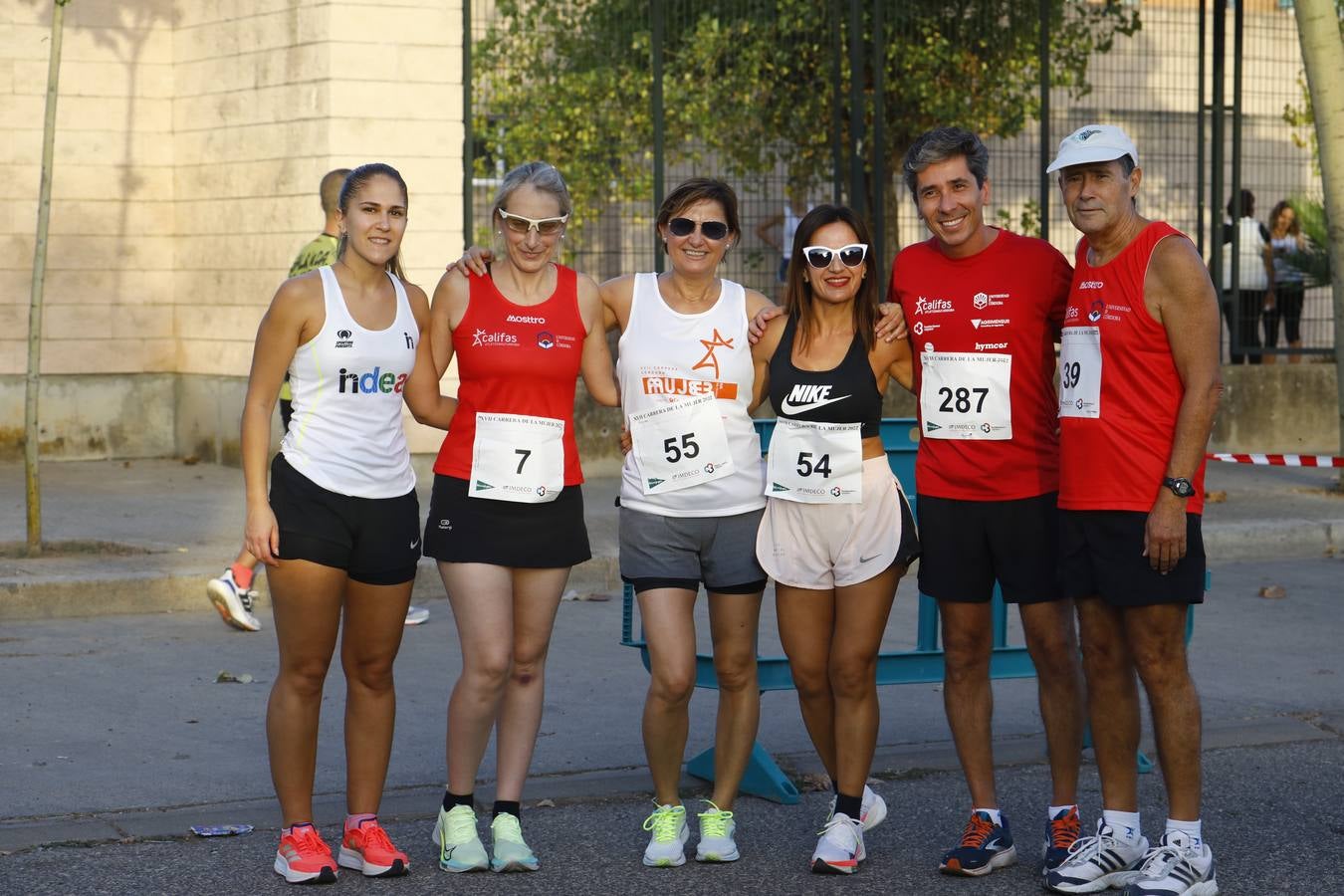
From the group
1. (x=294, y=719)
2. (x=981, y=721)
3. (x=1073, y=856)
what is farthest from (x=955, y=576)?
(x=294, y=719)

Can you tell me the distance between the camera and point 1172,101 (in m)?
15.9

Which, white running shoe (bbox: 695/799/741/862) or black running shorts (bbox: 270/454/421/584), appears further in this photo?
white running shoe (bbox: 695/799/741/862)

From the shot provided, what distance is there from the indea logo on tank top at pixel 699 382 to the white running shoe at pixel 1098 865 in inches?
62.4

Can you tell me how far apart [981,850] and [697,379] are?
155 centimetres

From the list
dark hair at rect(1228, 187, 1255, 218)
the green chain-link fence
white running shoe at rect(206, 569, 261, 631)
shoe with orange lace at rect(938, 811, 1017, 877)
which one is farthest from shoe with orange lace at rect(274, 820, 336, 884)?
dark hair at rect(1228, 187, 1255, 218)

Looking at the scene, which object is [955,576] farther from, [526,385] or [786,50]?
[786,50]

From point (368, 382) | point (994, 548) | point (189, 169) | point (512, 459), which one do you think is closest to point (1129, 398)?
point (994, 548)

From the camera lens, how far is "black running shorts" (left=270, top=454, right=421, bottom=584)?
4.92 metres

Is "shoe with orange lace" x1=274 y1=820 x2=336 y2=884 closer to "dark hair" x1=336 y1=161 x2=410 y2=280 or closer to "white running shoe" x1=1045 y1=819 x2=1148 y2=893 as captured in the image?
"dark hair" x1=336 y1=161 x2=410 y2=280

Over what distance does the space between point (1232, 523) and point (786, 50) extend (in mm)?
4892

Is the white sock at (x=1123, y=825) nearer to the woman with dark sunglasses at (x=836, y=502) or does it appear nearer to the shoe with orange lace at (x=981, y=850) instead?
the shoe with orange lace at (x=981, y=850)

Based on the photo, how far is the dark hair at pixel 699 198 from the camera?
5285 millimetres

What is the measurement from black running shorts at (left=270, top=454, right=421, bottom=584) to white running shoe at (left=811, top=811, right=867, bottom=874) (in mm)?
1403

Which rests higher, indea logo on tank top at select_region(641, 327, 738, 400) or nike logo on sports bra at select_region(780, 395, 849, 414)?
indea logo on tank top at select_region(641, 327, 738, 400)
